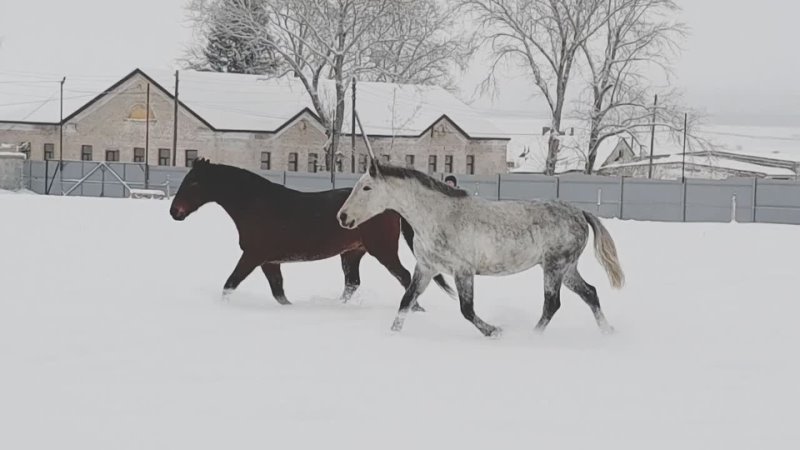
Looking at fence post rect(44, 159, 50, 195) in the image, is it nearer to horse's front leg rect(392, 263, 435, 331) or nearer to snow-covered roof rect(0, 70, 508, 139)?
snow-covered roof rect(0, 70, 508, 139)

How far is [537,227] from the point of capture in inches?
342

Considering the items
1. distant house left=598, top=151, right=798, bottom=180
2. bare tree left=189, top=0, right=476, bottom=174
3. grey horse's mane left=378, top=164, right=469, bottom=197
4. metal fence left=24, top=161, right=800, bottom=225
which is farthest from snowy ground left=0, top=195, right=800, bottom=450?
distant house left=598, top=151, right=798, bottom=180

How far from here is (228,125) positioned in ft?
177

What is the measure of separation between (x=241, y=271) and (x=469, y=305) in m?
2.86

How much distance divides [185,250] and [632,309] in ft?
23.5

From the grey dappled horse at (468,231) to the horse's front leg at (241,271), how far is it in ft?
6.36

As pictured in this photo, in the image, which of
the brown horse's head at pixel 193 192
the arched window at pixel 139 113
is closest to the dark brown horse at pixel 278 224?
the brown horse's head at pixel 193 192

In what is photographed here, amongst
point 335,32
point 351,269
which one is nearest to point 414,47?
point 335,32

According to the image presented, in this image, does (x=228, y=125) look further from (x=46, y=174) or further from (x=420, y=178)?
(x=420, y=178)

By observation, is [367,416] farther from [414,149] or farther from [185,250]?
[414,149]

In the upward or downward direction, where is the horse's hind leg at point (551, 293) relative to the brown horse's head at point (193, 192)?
downward

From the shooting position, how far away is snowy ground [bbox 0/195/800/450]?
5.34 metres

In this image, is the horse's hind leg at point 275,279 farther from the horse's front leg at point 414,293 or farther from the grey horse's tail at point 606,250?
the grey horse's tail at point 606,250

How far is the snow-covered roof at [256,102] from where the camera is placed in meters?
53.8
